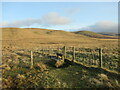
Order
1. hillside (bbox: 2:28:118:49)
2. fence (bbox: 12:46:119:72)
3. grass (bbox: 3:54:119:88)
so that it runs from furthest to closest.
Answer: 1. hillside (bbox: 2:28:118:49)
2. fence (bbox: 12:46:119:72)
3. grass (bbox: 3:54:119:88)

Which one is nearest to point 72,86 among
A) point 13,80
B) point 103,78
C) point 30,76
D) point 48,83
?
point 48,83

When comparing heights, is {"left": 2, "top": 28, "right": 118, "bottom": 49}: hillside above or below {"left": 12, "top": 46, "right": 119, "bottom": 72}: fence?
above

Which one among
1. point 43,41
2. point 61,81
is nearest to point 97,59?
point 61,81

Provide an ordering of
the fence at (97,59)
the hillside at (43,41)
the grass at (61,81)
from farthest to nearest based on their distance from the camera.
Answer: the hillside at (43,41) → the fence at (97,59) → the grass at (61,81)

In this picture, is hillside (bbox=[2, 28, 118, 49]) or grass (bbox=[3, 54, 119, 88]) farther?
hillside (bbox=[2, 28, 118, 49])

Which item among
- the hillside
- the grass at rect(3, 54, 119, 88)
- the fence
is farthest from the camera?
the hillside

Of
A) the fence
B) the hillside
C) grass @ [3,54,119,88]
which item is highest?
the hillside

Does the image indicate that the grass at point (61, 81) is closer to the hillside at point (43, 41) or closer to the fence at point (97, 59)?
the fence at point (97, 59)

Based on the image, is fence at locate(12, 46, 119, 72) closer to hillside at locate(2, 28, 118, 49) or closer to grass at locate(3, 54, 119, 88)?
grass at locate(3, 54, 119, 88)

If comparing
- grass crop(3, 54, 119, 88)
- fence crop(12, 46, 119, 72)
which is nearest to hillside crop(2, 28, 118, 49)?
fence crop(12, 46, 119, 72)

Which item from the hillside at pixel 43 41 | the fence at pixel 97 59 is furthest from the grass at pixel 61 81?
the hillside at pixel 43 41

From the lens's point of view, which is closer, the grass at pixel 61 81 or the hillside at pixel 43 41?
the grass at pixel 61 81

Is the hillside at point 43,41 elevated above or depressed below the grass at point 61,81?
above

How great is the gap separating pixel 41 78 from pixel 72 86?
2642mm
